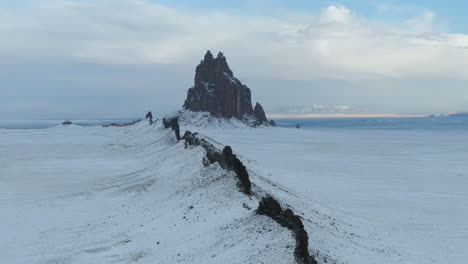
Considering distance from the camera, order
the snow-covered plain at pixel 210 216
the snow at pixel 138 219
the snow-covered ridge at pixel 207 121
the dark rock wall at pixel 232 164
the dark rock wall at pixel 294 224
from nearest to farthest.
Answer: the dark rock wall at pixel 294 224 < the snow at pixel 138 219 < the snow-covered plain at pixel 210 216 < the dark rock wall at pixel 232 164 < the snow-covered ridge at pixel 207 121

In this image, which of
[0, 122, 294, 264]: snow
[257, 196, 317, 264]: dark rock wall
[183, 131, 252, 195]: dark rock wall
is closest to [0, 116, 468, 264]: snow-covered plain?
[0, 122, 294, 264]: snow

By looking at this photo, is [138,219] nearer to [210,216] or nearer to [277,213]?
[210,216]

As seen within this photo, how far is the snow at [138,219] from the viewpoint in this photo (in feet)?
53.7

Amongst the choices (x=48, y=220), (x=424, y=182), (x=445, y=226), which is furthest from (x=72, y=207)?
(x=424, y=182)

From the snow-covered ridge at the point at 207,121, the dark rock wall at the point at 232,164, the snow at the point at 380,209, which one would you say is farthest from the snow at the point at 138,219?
the snow-covered ridge at the point at 207,121

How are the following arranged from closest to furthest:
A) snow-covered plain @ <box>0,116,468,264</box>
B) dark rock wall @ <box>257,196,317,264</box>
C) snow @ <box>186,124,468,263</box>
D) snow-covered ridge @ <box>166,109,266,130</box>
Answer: dark rock wall @ <box>257,196,317,264</box> < snow-covered plain @ <box>0,116,468,264</box> < snow @ <box>186,124,468,263</box> < snow-covered ridge @ <box>166,109,266,130</box>

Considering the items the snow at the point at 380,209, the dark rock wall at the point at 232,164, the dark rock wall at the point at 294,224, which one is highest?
the dark rock wall at the point at 232,164

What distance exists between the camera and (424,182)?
131 feet

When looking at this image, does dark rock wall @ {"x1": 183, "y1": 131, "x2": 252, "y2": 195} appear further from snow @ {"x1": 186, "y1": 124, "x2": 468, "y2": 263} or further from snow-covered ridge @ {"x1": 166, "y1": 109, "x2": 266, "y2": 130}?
snow-covered ridge @ {"x1": 166, "y1": 109, "x2": 266, "y2": 130}

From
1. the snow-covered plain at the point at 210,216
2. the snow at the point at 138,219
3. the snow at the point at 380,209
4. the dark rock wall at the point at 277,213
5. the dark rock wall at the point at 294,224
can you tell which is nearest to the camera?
the dark rock wall at the point at 294,224

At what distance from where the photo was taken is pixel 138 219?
79.1ft

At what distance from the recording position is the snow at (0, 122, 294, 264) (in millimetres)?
16353

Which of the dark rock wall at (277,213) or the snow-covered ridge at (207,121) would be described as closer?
the dark rock wall at (277,213)

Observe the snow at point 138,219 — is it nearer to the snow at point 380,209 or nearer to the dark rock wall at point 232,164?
the dark rock wall at point 232,164
